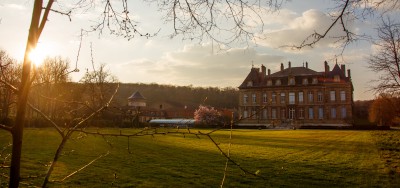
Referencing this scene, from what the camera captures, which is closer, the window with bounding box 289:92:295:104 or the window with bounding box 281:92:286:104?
the window with bounding box 289:92:295:104

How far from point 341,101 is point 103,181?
58999 millimetres

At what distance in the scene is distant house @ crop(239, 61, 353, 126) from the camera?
61.5m

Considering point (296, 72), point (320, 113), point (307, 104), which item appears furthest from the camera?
point (296, 72)

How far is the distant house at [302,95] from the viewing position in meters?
61.5

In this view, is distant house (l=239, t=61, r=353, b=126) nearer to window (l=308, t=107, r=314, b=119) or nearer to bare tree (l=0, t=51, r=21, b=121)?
window (l=308, t=107, r=314, b=119)

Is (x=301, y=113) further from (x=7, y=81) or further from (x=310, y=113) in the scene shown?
(x=7, y=81)

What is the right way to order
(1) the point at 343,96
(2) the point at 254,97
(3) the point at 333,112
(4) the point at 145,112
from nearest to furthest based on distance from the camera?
1. (4) the point at 145,112
2. (1) the point at 343,96
3. (3) the point at 333,112
4. (2) the point at 254,97

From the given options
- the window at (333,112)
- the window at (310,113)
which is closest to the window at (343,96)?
the window at (333,112)

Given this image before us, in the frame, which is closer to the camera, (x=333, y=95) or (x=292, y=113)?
(x=333, y=95)

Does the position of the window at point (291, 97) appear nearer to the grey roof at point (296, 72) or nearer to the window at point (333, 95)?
the grey roof at point (296, 72)

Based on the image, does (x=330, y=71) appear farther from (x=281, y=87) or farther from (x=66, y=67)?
(x=66, y=67)

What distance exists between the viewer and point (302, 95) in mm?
A: 65250

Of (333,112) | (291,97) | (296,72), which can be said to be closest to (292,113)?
(291,97)

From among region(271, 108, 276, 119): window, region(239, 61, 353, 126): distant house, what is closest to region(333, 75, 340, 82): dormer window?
region(239, 61, 353, 126): distant house
